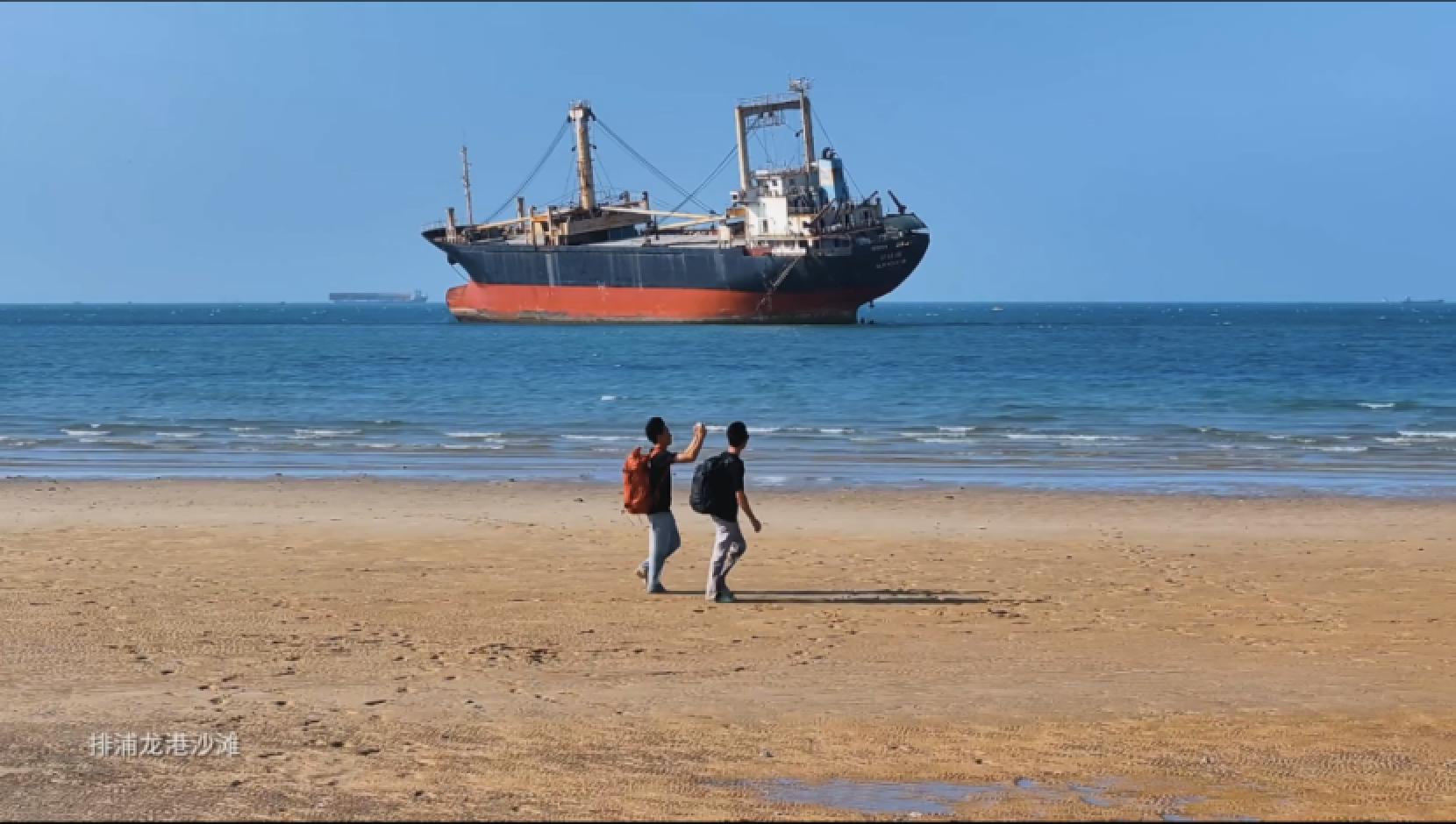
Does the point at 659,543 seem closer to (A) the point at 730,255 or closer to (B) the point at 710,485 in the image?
(B) the point at 710,485

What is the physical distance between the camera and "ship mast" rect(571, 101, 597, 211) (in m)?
85.1

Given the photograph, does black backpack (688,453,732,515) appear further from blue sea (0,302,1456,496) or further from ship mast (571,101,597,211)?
ship mast (571,101,597,211)

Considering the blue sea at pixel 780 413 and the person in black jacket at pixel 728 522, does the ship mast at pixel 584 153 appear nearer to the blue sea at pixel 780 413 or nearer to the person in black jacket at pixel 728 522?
the blue sea at pixel 780 413

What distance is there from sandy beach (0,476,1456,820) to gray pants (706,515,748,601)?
209 millimetres

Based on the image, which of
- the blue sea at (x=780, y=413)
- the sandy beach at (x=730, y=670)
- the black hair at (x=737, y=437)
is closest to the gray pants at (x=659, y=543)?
the sandy beach at (x=730, y=670)

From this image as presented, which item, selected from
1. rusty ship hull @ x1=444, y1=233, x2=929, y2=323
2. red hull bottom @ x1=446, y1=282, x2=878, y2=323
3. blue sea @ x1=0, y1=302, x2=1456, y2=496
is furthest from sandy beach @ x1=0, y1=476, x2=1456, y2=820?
red hull bottom @ x1=446, y1=282, x2=878, y2=323

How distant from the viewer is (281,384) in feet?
131

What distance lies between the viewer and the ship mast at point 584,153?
8506cm

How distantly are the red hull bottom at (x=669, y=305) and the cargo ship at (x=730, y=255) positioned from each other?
7 cm

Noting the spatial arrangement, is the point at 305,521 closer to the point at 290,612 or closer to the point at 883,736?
the point at 290,612

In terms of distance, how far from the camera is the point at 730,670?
8.50 m

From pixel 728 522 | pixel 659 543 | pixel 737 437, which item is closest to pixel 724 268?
pixel 659 543

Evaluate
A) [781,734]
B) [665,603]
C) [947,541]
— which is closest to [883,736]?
[781,734]

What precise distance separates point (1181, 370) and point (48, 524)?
129ft
